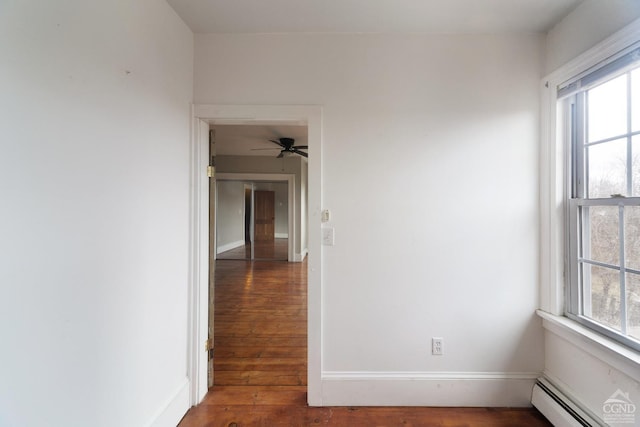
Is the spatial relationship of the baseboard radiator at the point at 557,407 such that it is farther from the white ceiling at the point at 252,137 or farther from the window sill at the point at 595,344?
the white ceiling at the point at 252,137

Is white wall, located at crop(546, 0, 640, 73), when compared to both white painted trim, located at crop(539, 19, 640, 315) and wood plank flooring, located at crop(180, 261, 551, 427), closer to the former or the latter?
white painted trim, located at crop(539, 19, 640, 315)

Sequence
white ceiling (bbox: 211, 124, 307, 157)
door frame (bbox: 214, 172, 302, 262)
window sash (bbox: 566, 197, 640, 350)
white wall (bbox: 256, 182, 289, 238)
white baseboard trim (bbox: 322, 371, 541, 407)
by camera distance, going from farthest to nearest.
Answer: white wall (bbox: 256, 182, 289, 238) < door frame (bbox: 214, 172, 302, 262) < white ceiling (bbox: 211, 124, 307, 157) < white baseboard trim (bbox: 322, 371, 541, 407) < window sash (bbox: 566, 197, 640, 350)

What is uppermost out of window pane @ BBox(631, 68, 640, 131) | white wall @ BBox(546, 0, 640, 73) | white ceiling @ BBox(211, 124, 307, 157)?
white ceiling @ BBox(211, 124, 307, 157)

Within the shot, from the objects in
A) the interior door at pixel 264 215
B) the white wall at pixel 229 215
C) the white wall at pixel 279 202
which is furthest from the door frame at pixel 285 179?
the interior door at pixel 264 215

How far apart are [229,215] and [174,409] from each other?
690cm

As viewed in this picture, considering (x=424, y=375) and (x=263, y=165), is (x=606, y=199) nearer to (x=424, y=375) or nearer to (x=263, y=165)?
(x=424, y=375)

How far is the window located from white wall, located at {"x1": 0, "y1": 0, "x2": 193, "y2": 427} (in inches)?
96.0

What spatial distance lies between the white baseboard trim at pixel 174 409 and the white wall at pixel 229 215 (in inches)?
239

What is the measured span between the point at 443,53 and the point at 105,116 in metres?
2.01

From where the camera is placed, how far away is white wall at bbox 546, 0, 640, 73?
1.35 meters

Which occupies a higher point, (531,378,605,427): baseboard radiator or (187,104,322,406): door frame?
(187,104,322,406): door frame

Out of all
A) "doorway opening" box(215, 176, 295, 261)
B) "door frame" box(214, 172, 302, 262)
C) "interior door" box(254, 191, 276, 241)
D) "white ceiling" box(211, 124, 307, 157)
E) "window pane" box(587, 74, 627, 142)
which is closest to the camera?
"window pane" box(587, 74, 627, 142)

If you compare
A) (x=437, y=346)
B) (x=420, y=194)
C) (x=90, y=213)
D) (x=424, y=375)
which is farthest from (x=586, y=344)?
(x=90, y=213)

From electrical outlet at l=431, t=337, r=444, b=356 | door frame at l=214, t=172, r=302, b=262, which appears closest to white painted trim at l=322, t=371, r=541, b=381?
electrical outlet at l=431, t=337, r=444, b=356
